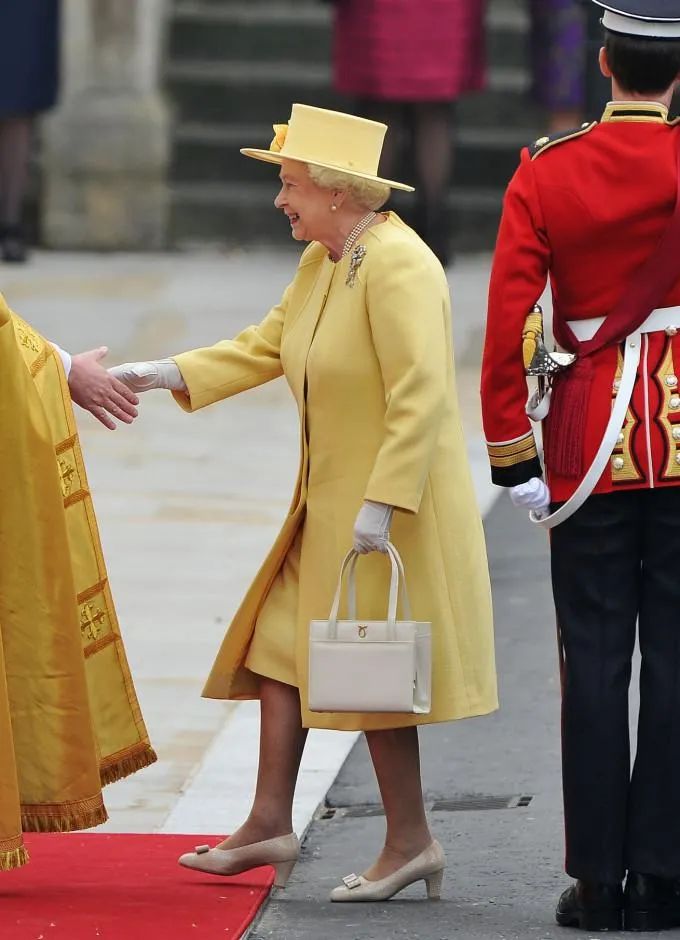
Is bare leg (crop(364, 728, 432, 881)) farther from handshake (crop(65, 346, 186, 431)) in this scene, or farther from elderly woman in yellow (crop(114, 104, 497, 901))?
handshake (crop(65, 346, 186, 431))

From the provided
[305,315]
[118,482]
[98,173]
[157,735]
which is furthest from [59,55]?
[305,315]

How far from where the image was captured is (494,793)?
18.2 ft

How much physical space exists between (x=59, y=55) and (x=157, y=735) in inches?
353

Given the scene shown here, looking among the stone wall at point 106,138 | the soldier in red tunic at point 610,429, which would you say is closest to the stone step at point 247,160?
the stone wall at point 106,138

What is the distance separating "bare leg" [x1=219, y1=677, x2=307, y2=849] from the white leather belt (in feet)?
2.41

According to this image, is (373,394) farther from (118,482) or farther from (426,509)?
(118,482)

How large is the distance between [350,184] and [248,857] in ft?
4.43

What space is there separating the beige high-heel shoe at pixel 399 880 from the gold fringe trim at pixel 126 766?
0.46m

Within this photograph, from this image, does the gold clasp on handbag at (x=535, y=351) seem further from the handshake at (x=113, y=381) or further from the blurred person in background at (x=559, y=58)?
the blurred person in background at (x=559, y=58)

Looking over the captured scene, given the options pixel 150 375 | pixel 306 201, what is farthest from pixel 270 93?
pixel 306 201

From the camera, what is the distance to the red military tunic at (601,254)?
4.34 metres

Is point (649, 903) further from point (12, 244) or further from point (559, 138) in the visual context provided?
point (12, 244)

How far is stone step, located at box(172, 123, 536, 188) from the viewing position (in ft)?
48.8

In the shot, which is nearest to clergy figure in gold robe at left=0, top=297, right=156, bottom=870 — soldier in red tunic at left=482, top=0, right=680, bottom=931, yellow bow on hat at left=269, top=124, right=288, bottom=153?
yellow bow on hat at left=269, top=124, right=288, bottom=153
